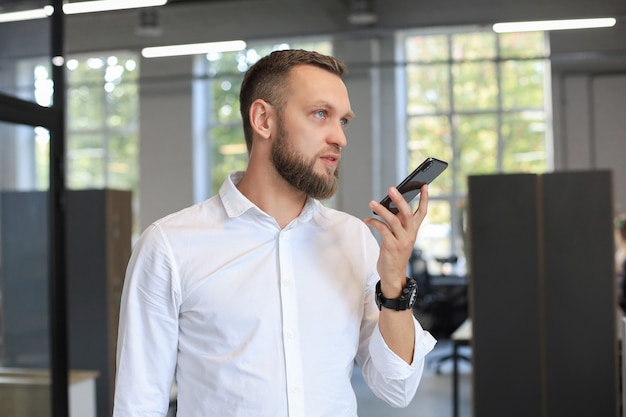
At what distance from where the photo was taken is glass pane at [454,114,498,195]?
11.2 m

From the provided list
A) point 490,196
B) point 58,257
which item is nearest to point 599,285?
point 490,196

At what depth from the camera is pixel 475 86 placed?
37.0 ft

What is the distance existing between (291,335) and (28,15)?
113 inches

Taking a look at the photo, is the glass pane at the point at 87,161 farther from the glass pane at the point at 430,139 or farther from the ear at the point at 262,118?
the ear at the point at 262,118

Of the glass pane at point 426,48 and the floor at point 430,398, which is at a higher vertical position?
the glass pane at point 426,48

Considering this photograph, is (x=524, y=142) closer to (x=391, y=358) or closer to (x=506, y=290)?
(x=506, y=290)

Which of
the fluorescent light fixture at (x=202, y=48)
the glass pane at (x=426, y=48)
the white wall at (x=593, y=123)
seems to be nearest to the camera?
the fluorescent light fixture at (x=202, y=48)

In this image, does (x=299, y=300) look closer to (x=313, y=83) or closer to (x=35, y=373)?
(x=313, y=83)

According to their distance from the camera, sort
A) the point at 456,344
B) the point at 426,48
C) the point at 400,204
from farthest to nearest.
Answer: the point at 426,48 → the point at 456,344 → the point at 400,204

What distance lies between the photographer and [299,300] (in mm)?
1594

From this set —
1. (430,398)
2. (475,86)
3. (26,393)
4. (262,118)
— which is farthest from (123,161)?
(262,118)

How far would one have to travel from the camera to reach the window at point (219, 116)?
1156 centimetres

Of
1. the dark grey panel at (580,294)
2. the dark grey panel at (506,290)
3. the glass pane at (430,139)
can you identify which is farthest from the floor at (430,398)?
the glass pane at (430,139)

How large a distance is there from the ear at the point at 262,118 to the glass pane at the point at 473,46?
32.6ft
